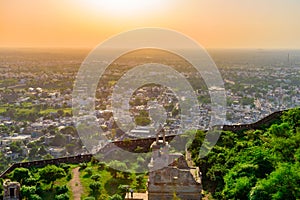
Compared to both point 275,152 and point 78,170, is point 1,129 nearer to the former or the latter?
point 78,170

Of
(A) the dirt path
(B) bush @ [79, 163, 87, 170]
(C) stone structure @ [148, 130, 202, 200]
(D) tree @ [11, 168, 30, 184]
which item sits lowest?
(A) the dirt path

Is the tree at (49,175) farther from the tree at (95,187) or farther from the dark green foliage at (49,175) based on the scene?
the tree at (95,187)

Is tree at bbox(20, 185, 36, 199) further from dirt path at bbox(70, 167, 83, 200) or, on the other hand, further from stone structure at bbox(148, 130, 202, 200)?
stone structure at bbox(148, 130, 202, 200)

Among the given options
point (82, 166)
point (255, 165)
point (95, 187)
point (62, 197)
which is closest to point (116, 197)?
point (95, 187)

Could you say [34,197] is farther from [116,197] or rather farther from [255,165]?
[255,165]

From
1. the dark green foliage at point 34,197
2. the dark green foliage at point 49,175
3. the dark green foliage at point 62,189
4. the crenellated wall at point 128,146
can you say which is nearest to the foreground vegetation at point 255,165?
the crenellated wall at point 128,146

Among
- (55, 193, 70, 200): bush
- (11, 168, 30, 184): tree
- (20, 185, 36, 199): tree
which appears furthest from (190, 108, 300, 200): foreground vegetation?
(11, 168, 30, 184): tree
